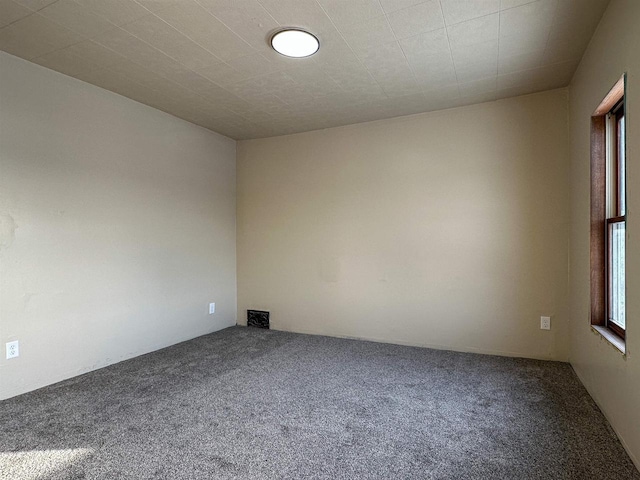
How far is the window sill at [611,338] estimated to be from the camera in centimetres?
192

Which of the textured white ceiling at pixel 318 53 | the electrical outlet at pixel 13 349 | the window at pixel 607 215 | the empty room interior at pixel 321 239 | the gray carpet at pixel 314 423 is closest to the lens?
the gray carpet at pixel 314 423

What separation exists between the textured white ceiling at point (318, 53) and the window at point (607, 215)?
1.88ft

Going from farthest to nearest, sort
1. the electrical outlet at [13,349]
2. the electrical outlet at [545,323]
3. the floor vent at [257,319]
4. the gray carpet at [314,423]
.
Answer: the floor vent at [257,319] < the electrical outlet at [545,323] < the electrical outlet at [13,349] < the gray carpet at [314,423]

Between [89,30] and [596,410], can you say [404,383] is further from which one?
[89,30]

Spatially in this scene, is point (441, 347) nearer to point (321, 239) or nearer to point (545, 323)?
point (545, 323)

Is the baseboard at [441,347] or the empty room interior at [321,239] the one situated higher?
the empty room interior at [321,239]

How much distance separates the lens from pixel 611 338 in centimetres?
209

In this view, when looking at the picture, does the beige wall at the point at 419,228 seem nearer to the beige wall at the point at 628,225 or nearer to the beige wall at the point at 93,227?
the beige wall at the point at 628,225

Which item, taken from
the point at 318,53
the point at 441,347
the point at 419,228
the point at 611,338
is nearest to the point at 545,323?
the point at 441,347

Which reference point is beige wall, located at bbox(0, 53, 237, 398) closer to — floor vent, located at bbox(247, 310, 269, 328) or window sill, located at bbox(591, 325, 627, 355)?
floor vent, located at bbox(247, 310, 269, 328)

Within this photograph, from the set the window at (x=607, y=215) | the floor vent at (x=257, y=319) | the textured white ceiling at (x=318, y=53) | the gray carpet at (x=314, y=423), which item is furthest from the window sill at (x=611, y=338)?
the floor vent at (x=257, y=319)

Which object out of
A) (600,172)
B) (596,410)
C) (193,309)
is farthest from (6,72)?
(596,410)

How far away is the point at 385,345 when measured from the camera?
3.72 meters

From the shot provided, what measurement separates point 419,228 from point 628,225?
1959mm
